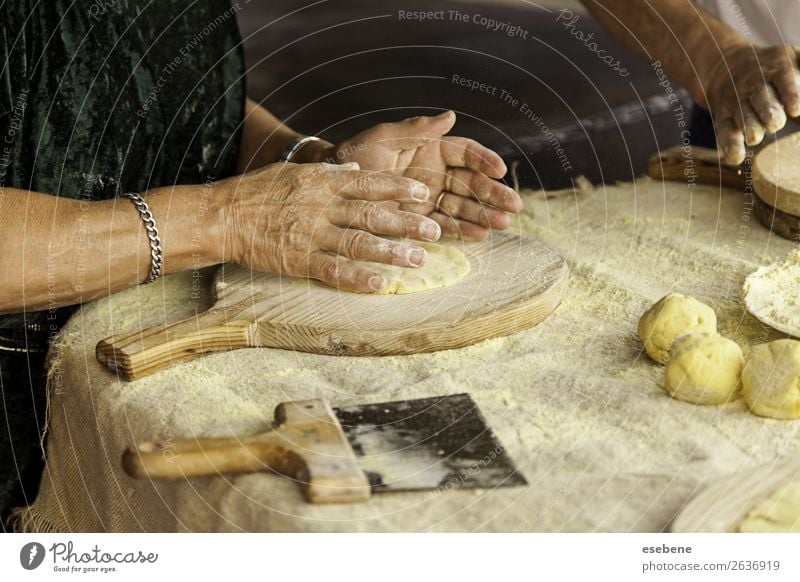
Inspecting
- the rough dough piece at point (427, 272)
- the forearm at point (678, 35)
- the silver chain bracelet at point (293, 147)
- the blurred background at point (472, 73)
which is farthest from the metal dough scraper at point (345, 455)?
the blurred background at point (472, 73)

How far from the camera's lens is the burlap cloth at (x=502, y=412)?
0.57 m

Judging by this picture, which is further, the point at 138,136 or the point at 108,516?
the point at 138,136

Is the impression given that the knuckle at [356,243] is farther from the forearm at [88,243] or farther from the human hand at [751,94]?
the human hand at [751,94]

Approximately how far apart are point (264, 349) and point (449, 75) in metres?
0.96

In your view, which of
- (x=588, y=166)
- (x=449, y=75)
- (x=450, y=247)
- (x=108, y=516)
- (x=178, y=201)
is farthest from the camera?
(x=449, y=75)

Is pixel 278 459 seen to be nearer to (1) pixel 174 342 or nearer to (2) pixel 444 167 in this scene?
(1) pixel 174 342

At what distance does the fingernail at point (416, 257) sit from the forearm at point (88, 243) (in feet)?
0.61

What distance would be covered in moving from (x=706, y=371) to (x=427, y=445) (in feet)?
0.72
